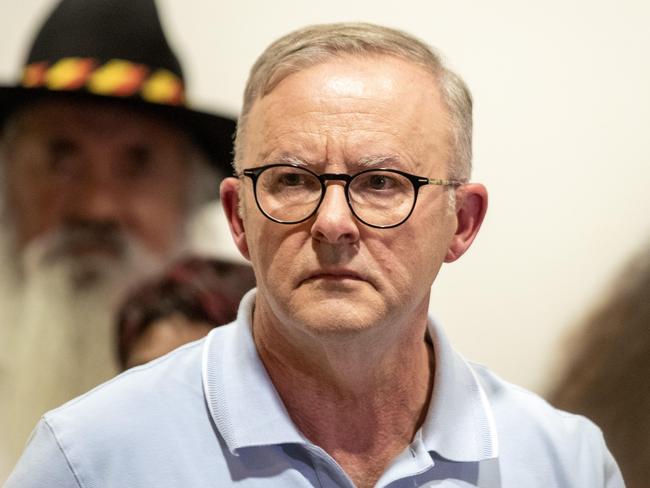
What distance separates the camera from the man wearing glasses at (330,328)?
112 centimetres

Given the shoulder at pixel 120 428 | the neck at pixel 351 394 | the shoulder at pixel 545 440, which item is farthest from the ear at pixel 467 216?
the shoulder at pixel 120 428

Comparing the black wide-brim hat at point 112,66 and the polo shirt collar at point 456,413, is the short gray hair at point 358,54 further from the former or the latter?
the black wide-brim hat at point 112,66

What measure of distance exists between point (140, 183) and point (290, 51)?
0.97 metres

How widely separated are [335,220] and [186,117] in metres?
1.02

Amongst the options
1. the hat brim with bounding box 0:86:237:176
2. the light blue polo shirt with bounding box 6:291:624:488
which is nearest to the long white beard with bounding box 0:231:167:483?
the hat brim with bounding box 0:86:237:176

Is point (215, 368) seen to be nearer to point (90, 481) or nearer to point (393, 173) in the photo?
point (90, 481)

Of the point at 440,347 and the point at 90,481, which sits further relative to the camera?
the point at 440,347

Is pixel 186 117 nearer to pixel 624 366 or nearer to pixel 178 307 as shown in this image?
pixel 178 307

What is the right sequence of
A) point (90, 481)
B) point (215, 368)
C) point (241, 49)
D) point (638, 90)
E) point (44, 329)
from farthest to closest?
point (44, 329), point (241, 49), point (638, 90), point (215, 368), point (90, 481)

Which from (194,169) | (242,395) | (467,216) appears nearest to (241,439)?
(242,395)

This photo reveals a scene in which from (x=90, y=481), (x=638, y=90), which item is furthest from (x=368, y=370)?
(x=638, y=90)

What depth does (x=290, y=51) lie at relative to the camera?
3.91ft

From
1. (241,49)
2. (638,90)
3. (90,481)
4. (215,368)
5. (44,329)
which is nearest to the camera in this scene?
(90,481)

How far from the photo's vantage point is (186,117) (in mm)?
2023
